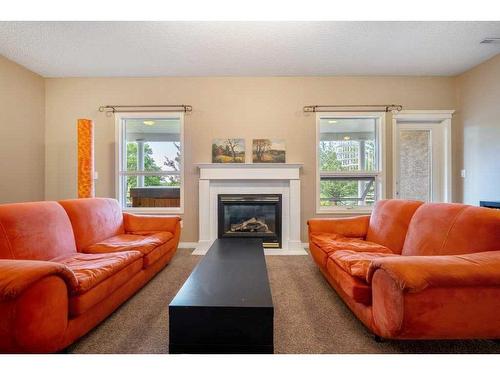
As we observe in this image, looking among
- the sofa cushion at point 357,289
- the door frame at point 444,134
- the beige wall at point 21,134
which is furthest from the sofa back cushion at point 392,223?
the beige wall at point 21,134

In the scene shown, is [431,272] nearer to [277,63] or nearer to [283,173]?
[283,173]

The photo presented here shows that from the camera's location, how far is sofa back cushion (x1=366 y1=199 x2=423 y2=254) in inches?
90.6

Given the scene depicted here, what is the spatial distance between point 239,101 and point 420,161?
3259 millimetres

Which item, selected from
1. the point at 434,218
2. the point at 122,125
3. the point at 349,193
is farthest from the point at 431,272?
the point at 122,125

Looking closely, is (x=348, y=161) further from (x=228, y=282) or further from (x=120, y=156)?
(x=120, y=156)

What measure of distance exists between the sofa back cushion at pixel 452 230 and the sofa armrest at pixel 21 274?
7.90ft

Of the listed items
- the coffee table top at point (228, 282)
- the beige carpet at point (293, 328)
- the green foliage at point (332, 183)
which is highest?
the green foliage at point (332, 183)

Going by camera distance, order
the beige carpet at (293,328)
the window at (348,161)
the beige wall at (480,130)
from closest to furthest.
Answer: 1. the beige carpet at (293,328)
2. the beige wall at (480,130)
3. the window at (348,161)

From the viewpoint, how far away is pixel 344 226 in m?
2.85

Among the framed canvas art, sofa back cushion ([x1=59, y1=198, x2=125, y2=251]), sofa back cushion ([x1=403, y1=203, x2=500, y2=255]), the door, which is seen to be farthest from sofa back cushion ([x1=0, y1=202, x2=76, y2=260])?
the door

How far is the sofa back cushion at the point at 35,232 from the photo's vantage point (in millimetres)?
1732

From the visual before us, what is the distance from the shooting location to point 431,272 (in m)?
1.23

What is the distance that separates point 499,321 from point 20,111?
5625mm

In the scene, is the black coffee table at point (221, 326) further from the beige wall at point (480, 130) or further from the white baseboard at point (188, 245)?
the beige wall at point (480, 130)
